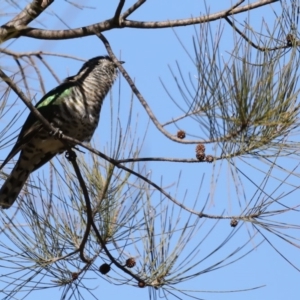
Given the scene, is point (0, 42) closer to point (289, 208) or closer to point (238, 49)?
point (238, 49)

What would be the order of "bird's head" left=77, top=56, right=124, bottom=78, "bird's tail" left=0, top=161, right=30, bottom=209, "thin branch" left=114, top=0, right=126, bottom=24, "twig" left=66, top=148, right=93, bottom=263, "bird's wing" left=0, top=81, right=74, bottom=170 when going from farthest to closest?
"bird's head" left=77, top=56, right=124, bottom=78
"bird's wing" left=0, top=81, right=74, bottom=170
"bird's tail" left=0, top=161, right=30, bottom=209
"thin branch" left=114, top=0, right=126, bottom=24
"twig" left=66, top=148, right=93, bottom=263

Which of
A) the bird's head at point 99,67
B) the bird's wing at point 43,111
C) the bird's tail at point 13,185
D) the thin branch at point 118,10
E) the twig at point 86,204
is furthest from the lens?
the bird's head at point 99,67

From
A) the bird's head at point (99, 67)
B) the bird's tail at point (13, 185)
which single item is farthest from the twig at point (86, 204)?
the bird's head at point (99, 67)

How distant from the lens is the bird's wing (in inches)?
129

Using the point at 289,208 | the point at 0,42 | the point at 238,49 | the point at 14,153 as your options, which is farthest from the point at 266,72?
the point at 14,153

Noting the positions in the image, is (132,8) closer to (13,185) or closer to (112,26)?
(112,26)

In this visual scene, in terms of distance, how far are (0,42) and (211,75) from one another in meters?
0.61

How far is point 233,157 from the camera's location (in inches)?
91.1

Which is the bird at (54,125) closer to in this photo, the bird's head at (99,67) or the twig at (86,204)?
the bird's head at (99,67)

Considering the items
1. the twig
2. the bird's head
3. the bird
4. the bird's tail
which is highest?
the bird's head

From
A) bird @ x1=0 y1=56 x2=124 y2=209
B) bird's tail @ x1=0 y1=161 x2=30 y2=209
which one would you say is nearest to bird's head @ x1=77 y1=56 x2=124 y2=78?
bird @ x1=0 y1=56 x2=124 y2=209

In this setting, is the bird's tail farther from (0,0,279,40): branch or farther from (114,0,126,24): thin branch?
(114,0,126,24): thin branch

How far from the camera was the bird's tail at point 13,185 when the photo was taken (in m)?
3.17

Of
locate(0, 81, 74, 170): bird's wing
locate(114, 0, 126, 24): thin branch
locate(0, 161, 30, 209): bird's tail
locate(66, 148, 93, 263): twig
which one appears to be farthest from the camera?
locate(0, 81, 74, 170): bird's wing
